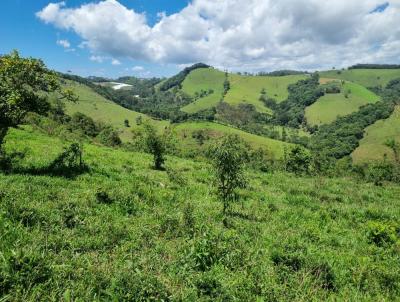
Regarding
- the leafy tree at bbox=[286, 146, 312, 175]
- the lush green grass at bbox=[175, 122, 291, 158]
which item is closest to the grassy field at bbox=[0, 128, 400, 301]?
the leafy tree at bbox=[286, 146, 312, 175]

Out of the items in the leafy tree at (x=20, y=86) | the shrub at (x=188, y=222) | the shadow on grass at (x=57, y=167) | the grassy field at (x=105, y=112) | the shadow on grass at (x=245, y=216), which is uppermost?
the grassy field at (x=105, y=112)

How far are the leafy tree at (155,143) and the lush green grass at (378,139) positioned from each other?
131407mm

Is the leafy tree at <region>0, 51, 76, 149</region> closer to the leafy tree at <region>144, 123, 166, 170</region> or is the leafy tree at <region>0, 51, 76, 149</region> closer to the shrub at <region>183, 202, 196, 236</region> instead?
the leafy tree at <region>144, 123, 166, 170</region>

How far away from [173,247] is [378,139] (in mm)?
177648

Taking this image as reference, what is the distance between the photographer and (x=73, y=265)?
25.5 ft

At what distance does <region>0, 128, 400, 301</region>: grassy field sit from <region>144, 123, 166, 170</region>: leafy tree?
8627 millimetres

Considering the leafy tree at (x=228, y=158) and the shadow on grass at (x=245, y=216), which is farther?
the shadow on grass at (x=245, y=216)

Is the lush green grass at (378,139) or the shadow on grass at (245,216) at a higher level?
the lush green grass at (378,139)

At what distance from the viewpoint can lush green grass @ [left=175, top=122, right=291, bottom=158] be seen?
147250mm

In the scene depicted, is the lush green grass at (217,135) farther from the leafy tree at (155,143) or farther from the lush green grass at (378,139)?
the leafy tree at (155,143)

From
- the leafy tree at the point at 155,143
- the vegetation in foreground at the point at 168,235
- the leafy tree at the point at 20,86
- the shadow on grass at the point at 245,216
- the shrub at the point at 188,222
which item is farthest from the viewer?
the leafy tree at the point at 155,143

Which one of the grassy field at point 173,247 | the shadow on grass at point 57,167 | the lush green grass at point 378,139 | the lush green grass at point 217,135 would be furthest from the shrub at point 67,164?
the lush green grass at point 378,139

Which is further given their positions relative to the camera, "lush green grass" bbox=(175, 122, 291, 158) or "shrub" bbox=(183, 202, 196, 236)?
"lush green grass" bbox=(175, 122, 291, 158)

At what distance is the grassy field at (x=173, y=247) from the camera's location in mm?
6844
